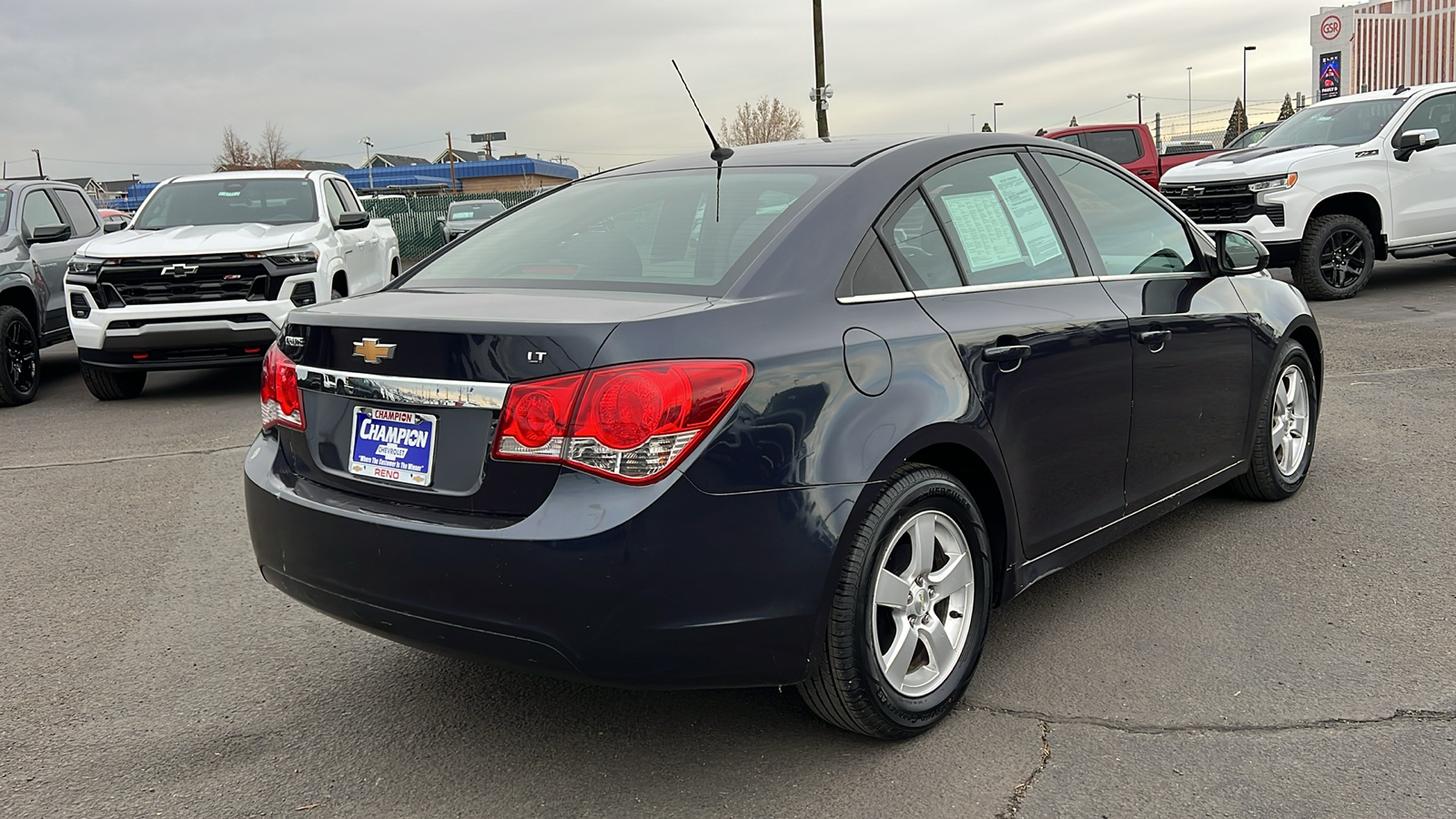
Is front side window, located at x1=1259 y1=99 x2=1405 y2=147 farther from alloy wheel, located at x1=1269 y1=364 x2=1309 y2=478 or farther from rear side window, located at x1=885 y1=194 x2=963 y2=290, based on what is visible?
rear side window, located at x1=885 y1=194 x2=963 y2=290

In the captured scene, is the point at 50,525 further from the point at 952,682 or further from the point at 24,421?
the point at 952,682

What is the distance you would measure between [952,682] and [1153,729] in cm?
54

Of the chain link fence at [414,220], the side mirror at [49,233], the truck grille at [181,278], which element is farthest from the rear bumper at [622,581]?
the chain link fence at [414,220]

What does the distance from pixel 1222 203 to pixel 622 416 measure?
11.2 metres

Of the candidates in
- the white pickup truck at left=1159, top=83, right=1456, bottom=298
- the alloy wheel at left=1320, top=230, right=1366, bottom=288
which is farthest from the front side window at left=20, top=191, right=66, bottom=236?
the alloy wheel at left=1320, top=230, right=1366, bottom=288

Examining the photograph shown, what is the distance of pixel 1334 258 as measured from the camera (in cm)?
1198

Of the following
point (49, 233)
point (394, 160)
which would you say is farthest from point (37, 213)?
point (394, 160)

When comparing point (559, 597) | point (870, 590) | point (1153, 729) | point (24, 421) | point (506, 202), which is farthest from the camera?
point (506, 202)

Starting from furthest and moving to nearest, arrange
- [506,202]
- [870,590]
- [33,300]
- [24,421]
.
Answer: [506,202] → [33,300] → [24,421] → [870,590]

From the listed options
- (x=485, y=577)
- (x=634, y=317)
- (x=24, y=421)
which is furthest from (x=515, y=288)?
(x=24, y=421)

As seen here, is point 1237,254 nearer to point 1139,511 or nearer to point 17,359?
point 1139,511

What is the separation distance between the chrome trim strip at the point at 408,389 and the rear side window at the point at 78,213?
9.61m

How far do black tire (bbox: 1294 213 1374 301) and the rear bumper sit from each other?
10617 mm

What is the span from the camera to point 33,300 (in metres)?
9.97
